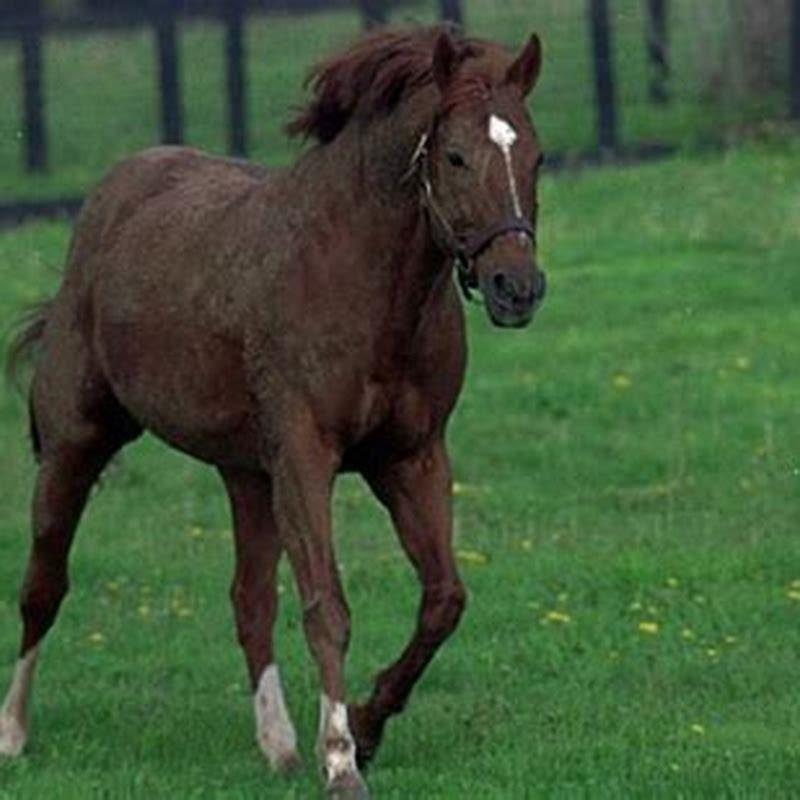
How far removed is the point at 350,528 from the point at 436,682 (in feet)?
11.4

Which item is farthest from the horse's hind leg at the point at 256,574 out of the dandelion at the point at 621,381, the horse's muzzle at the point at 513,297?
the dandelion at the point at 621,381

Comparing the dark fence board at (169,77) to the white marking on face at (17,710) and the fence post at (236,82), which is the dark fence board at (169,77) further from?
the white marking on face at (17,710)

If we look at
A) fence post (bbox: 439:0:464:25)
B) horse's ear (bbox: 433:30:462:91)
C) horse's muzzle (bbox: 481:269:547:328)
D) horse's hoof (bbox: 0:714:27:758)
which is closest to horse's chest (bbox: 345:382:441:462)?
horse's muzzle (bbox: 481:269:547:328)

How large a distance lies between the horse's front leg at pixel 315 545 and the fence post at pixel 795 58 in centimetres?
1613

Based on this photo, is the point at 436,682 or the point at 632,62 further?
the point at 632,62

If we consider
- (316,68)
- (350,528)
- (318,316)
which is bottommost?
(350,528)

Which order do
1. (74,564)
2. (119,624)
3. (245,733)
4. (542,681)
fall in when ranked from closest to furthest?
(245,733) → (542,681) → (119,624) → (74,564)

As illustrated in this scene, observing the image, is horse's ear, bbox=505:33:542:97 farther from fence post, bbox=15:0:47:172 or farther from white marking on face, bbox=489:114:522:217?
fence post, bbox=15:0:47:172

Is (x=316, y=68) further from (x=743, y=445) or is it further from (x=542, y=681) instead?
(x=743, y=445)

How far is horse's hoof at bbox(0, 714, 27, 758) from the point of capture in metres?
10.9

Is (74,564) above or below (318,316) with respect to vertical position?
below

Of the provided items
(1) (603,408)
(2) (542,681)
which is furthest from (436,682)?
(1) (603,408)

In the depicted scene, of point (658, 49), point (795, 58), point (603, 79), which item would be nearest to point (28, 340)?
point (795, 58)

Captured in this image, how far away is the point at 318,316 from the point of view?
32.5ft
